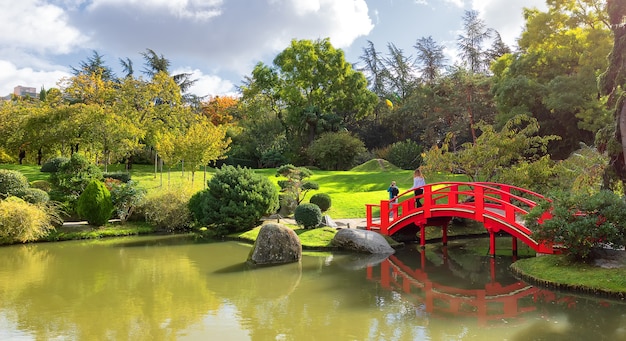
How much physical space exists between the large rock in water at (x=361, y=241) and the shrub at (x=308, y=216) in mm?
1507

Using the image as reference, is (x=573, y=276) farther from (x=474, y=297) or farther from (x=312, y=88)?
(x=312, y=88)

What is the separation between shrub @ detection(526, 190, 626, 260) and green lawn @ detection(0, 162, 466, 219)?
330 inches

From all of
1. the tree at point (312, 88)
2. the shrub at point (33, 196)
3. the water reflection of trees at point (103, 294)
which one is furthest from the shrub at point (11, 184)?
the tree at point (312, 88)

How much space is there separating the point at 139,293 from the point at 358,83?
1436 inches

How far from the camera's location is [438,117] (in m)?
37.1

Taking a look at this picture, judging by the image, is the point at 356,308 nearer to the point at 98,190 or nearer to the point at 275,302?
the point at 275,302

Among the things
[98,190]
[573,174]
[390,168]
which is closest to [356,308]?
[573,174]

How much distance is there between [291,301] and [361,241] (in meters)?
5.76

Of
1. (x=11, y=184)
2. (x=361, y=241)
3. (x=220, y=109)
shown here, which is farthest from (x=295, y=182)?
(x=220, y=109)

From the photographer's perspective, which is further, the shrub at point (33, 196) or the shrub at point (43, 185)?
the shrub at point (43, 185)

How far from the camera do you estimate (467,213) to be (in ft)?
44.5

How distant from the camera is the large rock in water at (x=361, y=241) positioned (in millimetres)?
14508

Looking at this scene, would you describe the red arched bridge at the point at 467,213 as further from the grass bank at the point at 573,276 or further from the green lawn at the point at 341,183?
the green lawn at the point at 341,183

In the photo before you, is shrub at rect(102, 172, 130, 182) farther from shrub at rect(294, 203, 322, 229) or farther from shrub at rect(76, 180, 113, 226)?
shrub at rect(294, 203, 322, 229)
